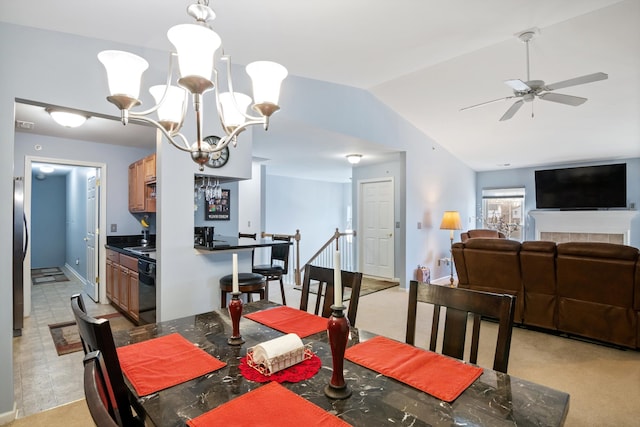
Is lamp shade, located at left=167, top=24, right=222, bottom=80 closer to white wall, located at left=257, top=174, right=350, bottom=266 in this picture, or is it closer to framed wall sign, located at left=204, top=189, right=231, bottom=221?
framed wall sign, located at left=204, top=189, right=231, bottom=221

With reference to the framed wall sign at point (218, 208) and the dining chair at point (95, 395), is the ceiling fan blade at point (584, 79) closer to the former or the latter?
the dining chair at point (95, 395)

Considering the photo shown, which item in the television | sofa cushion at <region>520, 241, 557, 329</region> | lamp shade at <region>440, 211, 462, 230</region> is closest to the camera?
sofa cushion at <region>520, 241, 557, 329</region>

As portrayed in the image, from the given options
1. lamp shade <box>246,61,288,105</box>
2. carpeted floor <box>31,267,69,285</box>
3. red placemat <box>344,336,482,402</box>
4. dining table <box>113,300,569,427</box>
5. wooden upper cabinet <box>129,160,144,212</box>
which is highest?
lamp shade <box>246,61,288,105</box>

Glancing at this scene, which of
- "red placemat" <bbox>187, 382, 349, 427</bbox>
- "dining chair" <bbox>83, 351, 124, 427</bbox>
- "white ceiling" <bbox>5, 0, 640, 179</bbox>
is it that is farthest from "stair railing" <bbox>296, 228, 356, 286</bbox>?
"dining chair" <bbox>83, 351, 124, 427</bbox>

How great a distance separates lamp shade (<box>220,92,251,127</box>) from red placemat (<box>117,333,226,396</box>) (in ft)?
4.05

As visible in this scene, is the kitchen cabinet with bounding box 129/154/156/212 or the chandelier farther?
the kitchen cabinet with bounding box 129/154/156/212

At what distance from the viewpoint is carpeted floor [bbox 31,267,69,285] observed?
6.36 meters

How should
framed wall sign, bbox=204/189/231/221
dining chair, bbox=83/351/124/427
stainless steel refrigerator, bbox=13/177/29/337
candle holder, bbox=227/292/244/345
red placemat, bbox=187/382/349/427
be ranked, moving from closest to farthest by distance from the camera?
dining chair, bbox=83/351/124/427, red placemat, bbox=187/382/349/427, candle holder, bbox=227/292/244/345, stainless steel refrigerator, bbox=13/177/29/337, framed wall sign, bbox=204/189/231/221

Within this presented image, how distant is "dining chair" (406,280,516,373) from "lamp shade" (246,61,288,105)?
1190 millimetres

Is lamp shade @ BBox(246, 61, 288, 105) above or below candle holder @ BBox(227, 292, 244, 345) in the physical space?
above

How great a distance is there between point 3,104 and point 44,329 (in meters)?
2.79

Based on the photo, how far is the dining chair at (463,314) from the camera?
4.39 ft

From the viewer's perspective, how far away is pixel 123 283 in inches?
161

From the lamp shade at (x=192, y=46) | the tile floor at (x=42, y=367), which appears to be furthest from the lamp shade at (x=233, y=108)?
the tile floor at (x=42, y=367)
